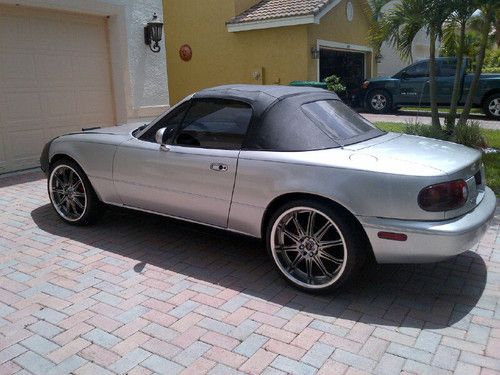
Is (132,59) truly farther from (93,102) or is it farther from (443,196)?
(443,196)

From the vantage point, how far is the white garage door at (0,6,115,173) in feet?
24.6

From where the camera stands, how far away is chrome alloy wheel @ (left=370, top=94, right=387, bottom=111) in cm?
1603

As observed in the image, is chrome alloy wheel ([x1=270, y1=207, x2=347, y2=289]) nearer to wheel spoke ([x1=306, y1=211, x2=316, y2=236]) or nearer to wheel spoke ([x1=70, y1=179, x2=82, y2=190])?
wheel spoke ([x1=306, y1=211, x2=316, y2=236])

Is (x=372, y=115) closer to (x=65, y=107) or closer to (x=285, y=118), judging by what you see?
(x=65, y=107)

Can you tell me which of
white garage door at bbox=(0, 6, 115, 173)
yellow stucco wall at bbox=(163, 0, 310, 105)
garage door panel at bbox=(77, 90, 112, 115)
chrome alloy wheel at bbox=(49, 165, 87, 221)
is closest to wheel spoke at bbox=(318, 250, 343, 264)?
chrome alloy wheel at bbox=(49, 165, 87, 221)

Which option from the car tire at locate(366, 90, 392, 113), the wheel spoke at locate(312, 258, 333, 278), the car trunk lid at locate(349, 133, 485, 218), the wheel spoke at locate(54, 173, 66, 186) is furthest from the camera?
the car tire at locate(366, 90, 392, 113)

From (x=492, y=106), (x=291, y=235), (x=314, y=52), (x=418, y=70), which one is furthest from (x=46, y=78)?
(x=492, y=106)

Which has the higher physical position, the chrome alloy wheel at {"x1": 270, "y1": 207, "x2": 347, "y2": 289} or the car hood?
the car hood

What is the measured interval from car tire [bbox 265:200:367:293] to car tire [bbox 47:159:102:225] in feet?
7.02

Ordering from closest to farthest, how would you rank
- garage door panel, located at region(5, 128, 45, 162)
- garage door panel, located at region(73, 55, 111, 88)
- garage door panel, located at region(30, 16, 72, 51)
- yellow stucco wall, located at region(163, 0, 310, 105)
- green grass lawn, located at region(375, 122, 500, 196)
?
green grass lawn, located at region(375, 122, 500, 196) < garage door panel, located at region(5, 128, 45, 162) < garage door panel, located at region(30, 16, 72, 51) < garage door panel, located at region(73, 55, 111, 88) < yellow stucco wall, located at region(163, 0, 310, 105)

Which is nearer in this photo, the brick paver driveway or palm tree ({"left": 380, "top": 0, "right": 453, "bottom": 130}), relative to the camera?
the brick paver driveway

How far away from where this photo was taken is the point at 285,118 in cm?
376

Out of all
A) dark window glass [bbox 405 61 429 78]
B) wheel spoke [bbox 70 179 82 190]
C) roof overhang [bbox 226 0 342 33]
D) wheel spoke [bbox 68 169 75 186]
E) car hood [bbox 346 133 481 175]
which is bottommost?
wheel spoke [bbox 70 179 82 190]

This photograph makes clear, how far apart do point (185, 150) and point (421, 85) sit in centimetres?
1282
